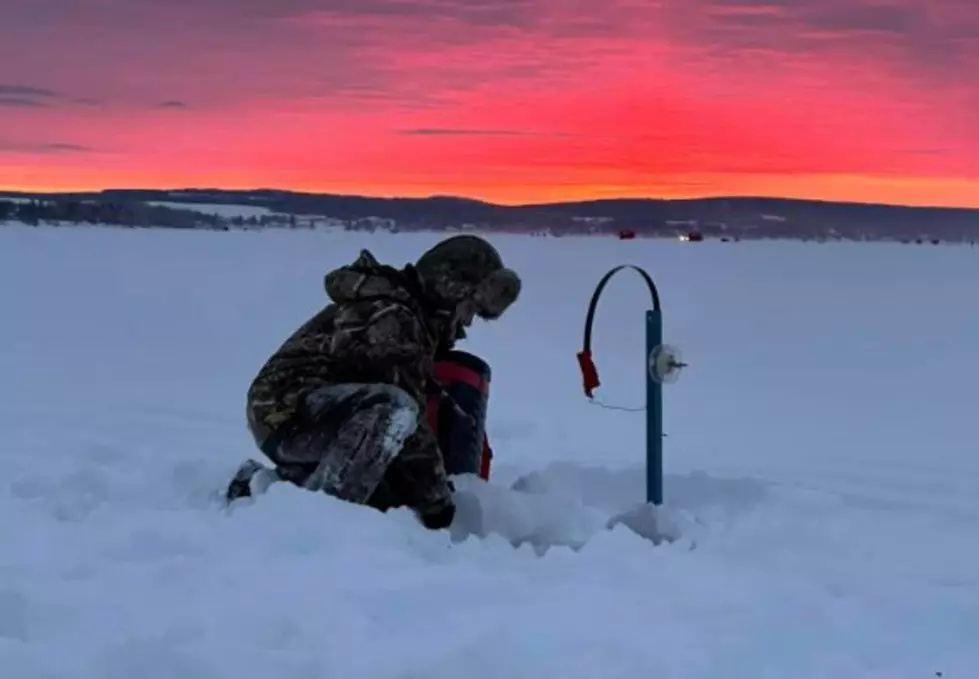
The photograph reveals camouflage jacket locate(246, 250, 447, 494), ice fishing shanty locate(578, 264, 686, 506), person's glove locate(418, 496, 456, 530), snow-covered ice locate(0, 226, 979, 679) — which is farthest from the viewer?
ice fishing shanty locate(578, 264, 686, 506)

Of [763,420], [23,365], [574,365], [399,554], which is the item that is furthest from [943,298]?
[399,554]

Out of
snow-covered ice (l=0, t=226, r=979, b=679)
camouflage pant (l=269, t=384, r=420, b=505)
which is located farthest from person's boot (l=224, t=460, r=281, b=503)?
camouflage pant (l=269, t=384, r=420, b=505)

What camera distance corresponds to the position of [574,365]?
12609mm

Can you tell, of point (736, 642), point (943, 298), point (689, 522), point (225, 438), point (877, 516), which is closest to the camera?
point (736, 642)

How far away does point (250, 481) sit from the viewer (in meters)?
4.99

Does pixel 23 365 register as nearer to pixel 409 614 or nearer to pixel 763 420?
pixel 763 420

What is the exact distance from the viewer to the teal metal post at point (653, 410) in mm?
5059

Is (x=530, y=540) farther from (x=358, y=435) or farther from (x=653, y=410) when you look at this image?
(x=358, y=435)

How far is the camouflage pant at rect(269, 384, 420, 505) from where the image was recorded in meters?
4.42

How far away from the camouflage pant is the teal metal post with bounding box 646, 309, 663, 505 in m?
1.07

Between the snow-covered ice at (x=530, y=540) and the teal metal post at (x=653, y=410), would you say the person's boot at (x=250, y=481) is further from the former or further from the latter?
the teal metal post at (x=653, y=410)

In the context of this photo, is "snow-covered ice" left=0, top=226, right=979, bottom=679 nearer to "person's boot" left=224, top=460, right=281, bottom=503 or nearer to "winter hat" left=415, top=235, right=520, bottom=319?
"person's boot" left=224, top=460, right=281, bottom=503

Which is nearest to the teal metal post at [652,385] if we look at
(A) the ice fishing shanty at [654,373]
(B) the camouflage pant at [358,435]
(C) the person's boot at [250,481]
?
(A) the ice fishing shanty at [654,373]

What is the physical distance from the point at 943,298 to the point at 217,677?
70.2 feet
